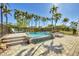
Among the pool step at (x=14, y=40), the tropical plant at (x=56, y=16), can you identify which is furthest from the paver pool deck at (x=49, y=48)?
the tropical plant at (x=56, y=16)

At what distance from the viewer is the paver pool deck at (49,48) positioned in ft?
10.5

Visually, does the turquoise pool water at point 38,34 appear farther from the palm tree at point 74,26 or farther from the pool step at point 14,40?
the palm tree at point 74,26

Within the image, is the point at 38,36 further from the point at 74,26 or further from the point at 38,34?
the point at 74,26

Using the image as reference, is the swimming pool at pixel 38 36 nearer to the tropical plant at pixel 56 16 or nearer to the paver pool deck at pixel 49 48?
the paver pool deck at pixel 49 48

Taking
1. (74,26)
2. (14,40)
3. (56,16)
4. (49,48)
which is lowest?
(49,48)

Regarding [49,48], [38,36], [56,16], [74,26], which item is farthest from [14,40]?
[74,26]

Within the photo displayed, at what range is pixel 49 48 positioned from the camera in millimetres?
3252

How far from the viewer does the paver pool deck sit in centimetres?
320

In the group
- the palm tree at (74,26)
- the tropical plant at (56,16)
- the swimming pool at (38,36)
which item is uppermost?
the tropical plant at (56,16)

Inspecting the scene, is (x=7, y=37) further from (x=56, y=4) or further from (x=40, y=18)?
(x=56, y=4)

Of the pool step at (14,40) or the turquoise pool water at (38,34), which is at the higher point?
the turquoise pool water at (38,34)

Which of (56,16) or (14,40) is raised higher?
(56,16)

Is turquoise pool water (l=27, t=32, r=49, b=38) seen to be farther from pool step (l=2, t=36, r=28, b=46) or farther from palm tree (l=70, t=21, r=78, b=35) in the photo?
palm tree (l=70, t=21, r=78, b=35)

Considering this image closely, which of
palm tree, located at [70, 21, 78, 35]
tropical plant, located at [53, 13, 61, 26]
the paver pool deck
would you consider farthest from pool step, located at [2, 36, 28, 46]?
palm tree, located at [70, 21, 78, 35]
